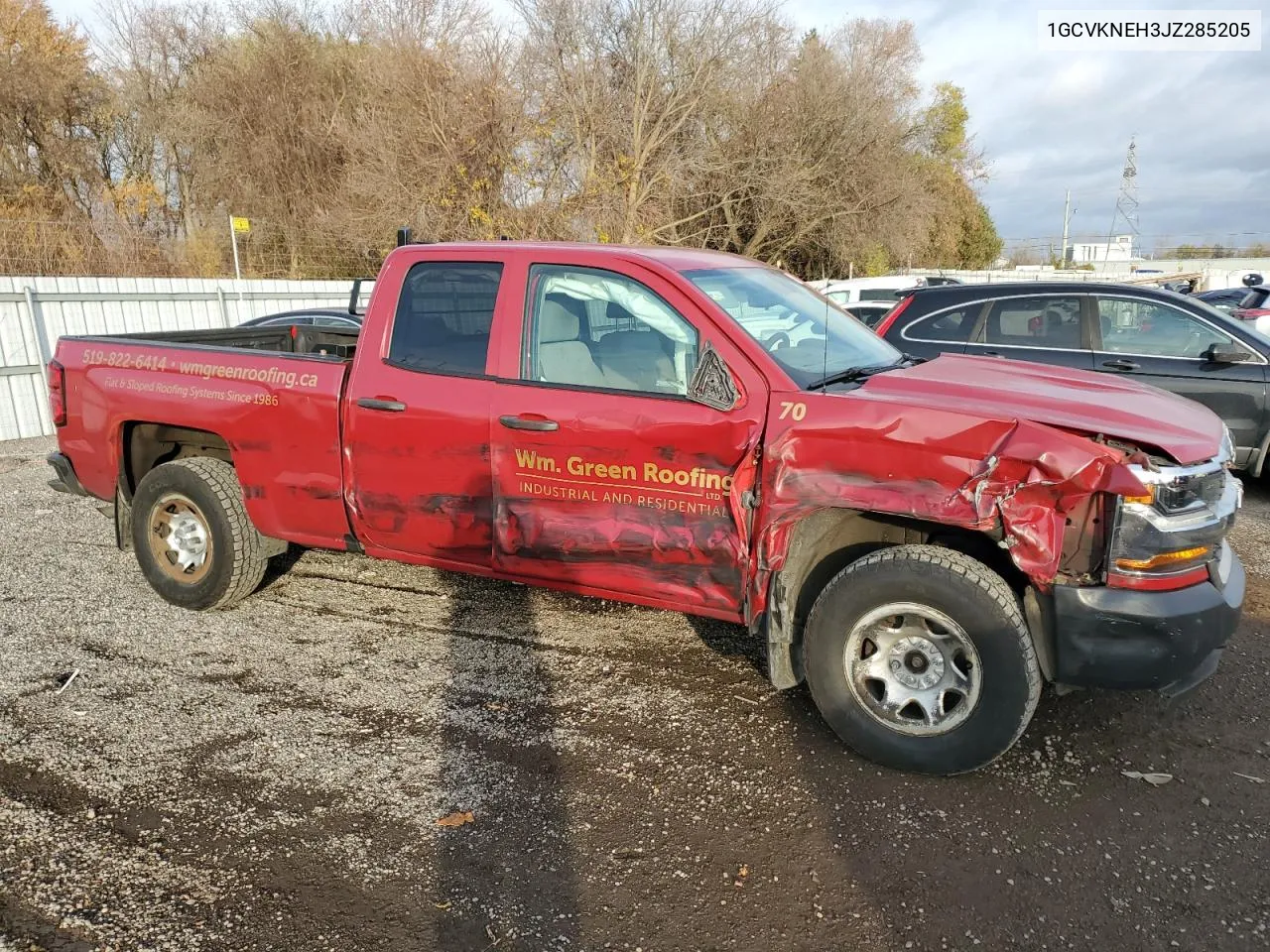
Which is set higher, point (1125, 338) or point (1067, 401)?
point (1067, 401)

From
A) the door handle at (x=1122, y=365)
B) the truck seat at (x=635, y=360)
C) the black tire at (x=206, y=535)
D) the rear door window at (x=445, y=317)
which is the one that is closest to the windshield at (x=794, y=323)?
the truck seat at (x=635, y=360)

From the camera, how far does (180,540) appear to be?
513cm

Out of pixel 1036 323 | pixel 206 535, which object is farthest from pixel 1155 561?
pixel 1036 323

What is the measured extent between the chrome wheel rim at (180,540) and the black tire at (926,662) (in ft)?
11.1

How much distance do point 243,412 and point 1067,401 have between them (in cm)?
384

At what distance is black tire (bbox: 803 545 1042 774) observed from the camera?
320 cm

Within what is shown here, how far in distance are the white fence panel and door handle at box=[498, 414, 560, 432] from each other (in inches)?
341

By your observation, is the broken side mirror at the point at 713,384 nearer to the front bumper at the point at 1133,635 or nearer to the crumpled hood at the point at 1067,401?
the crumpled hood at the point at 1067,401

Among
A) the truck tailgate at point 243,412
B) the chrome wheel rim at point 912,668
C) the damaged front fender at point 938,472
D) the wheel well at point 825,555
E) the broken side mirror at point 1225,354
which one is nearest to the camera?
the damaged front fender at point 938,472

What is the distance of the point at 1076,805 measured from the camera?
329 cm

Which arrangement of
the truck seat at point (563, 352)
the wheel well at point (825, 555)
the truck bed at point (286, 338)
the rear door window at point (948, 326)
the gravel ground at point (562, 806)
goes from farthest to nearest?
the rear door window at point (948, 326) → the truck bed at point (286, 338) → the truck seat at point (563, 352) → the wheel well at point (825, 555) → the gravel ground at point (562, 806)

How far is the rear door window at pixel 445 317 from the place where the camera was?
166 inches

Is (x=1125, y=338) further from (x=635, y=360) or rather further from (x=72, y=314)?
(x=72, y=314)

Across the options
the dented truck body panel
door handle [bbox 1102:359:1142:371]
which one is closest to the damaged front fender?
the dented truck body panel
